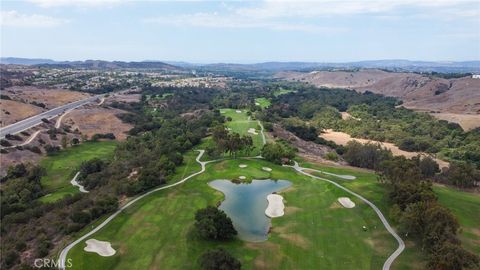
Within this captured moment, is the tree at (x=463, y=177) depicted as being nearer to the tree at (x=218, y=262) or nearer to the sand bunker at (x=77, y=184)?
the tree at (x=218, y=262)

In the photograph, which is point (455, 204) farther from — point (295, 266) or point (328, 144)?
point (328, 144)

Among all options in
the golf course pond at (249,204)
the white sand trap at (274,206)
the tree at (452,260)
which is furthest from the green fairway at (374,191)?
the white sand trap at (274,206)

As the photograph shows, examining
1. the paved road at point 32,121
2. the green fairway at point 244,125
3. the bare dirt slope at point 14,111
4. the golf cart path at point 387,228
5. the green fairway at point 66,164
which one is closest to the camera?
the golf cart path at point 387,228

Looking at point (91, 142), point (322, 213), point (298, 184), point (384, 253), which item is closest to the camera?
point (384, 253)

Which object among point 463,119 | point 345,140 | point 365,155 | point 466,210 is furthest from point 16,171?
point 463,119

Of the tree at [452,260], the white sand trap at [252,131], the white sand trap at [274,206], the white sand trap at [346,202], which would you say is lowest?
the white sand trap at [252,131]

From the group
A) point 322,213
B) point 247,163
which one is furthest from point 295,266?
point 247,163

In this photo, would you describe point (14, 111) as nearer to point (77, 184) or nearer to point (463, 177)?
point (77, 184)
